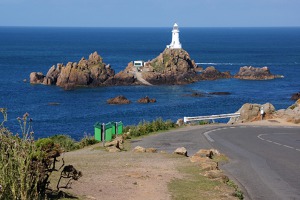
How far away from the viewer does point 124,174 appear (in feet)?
50.7

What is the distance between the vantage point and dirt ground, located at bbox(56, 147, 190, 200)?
12.9 meters

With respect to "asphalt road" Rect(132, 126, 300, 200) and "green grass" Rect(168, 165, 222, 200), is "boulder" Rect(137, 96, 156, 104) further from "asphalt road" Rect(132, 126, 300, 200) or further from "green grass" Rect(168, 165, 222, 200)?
"green grass" Rect(168, 165, 222, 200)

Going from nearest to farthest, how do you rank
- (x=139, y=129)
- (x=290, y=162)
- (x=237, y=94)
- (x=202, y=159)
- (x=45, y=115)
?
(x=202, y=159), (x=290, y=162), (x=139, y=129), (x=45, y=115), (x=237, y=94)

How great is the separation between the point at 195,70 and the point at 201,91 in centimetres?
2487

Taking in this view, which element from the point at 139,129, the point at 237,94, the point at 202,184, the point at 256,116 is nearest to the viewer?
the point at 202,184

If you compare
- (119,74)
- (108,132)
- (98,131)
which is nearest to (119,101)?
(119,74)

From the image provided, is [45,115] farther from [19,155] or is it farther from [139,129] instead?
[19,155]

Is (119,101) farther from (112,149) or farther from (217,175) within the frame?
(217,175)

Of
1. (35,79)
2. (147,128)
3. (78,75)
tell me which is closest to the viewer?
(147,128)

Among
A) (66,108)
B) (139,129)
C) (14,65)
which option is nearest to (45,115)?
(66,108)

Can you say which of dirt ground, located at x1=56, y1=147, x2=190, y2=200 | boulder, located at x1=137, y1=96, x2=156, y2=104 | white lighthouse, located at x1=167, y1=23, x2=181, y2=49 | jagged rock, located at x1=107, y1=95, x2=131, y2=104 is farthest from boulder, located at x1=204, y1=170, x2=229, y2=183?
white lighthouse, located at x1=167, y1=23, x2=181, y2=49

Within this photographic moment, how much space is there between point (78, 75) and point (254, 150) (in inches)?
2807

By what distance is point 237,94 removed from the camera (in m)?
82.3

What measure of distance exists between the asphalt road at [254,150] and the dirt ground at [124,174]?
7.20 ft
